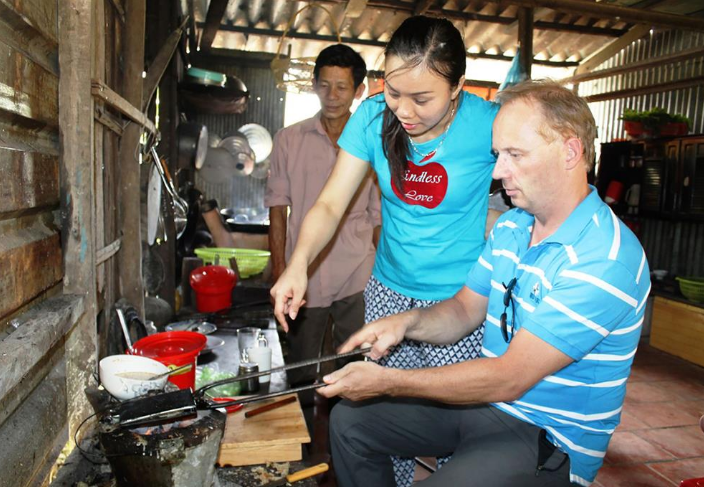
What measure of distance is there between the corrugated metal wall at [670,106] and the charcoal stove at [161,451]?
7.95m

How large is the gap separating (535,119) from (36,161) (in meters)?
1.61

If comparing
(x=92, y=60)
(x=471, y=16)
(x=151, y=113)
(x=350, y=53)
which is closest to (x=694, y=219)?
(x=471, y=16)

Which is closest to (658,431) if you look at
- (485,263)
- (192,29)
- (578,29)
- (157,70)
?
(485,263)

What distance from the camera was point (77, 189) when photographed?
198cm

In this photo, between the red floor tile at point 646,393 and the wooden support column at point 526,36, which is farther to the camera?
the wooden support column at point 526,36

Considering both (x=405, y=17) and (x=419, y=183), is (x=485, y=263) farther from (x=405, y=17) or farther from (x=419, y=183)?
(x=405, y=17)

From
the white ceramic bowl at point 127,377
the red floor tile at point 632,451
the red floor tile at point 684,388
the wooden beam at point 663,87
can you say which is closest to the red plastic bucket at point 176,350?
the white ceramic bowl at point 127,377

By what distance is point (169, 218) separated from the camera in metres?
4.67

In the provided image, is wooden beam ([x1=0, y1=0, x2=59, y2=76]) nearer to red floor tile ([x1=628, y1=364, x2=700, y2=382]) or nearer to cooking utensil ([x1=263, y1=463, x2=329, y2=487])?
cooking utensil ([x1=263, y1=463, x2=329, y2=487])

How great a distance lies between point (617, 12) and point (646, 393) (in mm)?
3718

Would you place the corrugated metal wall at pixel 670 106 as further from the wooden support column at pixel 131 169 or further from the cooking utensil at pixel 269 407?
the wooden support column at pixel 131 169

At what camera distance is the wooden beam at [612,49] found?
26.8 feet

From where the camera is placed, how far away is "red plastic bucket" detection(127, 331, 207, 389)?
7.16ft

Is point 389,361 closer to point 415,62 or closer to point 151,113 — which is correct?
point 415,62
